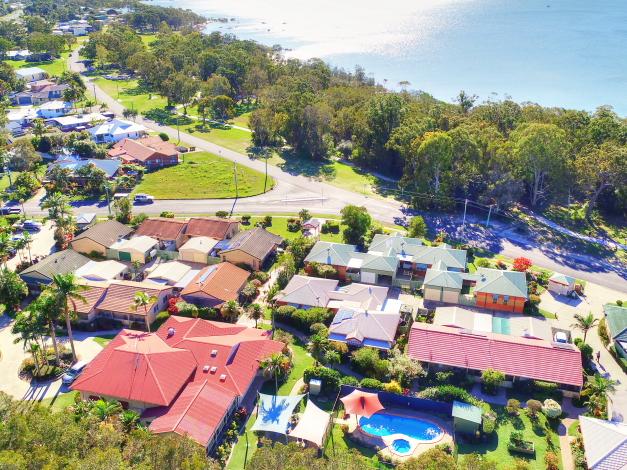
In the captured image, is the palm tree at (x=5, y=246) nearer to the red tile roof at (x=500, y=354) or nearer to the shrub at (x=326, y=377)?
the shrub at (x=326, y=377)

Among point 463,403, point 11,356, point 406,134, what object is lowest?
point 11,356

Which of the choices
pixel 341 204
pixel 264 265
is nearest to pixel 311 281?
pixel 264 265

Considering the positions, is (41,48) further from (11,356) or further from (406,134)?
(11,356)

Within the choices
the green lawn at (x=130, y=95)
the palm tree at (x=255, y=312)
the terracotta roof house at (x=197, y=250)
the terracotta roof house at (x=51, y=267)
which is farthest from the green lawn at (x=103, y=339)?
the green lawn at (x=130, y=95)

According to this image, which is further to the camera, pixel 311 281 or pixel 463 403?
pixel 311 281

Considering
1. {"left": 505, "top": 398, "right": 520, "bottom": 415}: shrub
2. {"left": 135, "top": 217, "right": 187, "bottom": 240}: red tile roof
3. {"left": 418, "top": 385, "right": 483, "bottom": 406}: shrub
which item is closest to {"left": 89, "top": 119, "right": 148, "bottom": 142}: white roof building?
{"left": 135, "top": 217, "right": 187, "bottom": 240}: red tile roof

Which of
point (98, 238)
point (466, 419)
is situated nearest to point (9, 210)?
point (98, 238)
